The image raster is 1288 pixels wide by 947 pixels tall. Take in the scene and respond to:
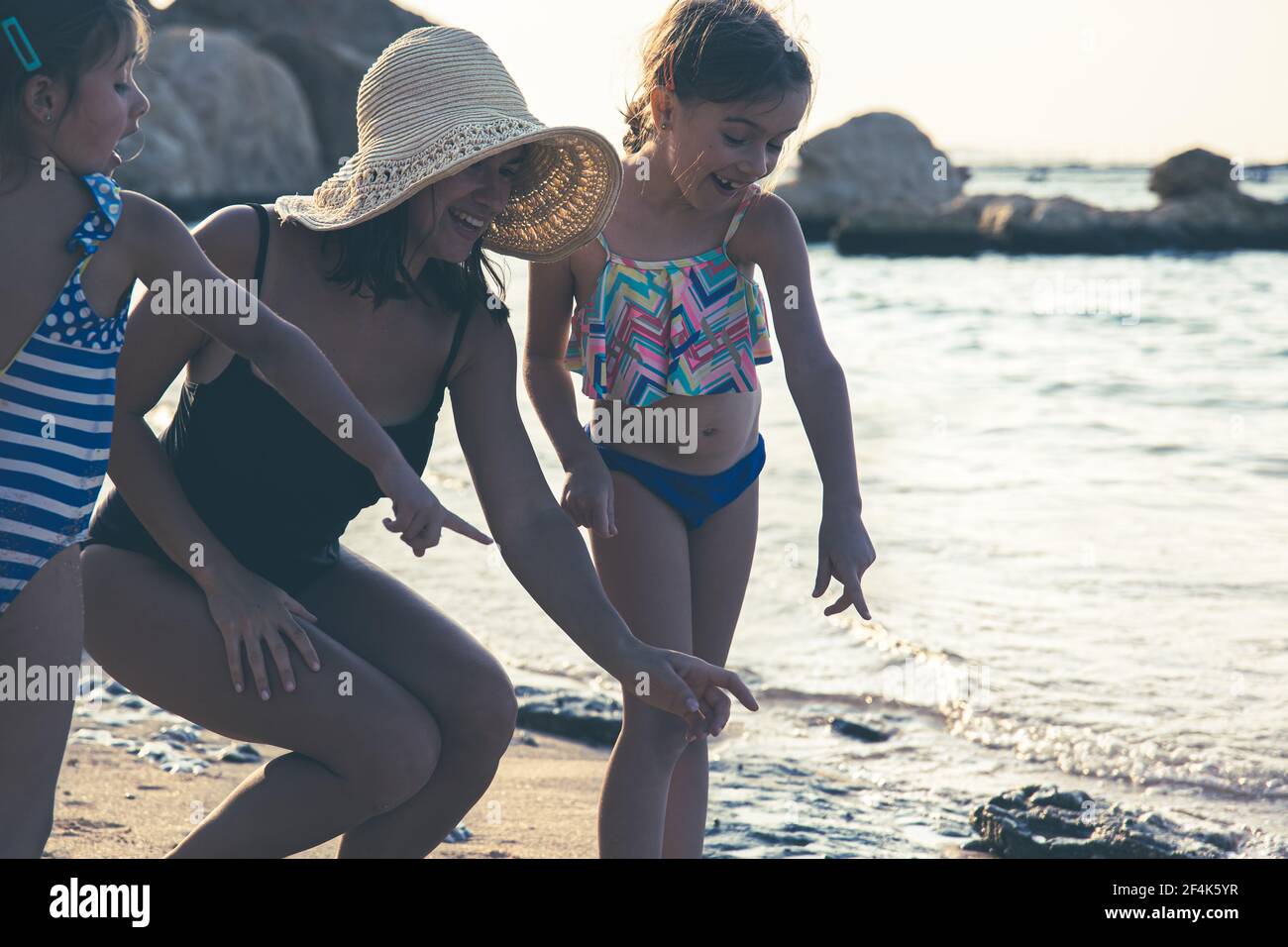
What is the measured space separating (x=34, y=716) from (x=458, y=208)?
3.62ft

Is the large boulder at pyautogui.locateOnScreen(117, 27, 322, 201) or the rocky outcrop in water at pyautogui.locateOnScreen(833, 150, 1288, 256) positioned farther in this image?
the large boulder at pyautogui.locateOnScreen(117, 27, 322, 201)

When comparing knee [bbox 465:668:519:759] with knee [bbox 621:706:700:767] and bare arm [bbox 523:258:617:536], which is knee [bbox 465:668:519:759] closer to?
knee [bbox 621:706:700:767]

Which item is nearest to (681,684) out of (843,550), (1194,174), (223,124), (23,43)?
(843,550)

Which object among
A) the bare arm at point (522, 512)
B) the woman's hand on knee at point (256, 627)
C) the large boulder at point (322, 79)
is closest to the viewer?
the woman's hand on knee at point (256, 627)

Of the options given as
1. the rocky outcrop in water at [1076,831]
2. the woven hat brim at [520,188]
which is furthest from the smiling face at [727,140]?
the rocky outcrop in water at [1076,831]

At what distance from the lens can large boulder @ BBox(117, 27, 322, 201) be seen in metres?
36.7

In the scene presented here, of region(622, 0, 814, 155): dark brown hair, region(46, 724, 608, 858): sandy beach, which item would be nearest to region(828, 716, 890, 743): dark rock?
region(46, 724, 608, 858): sandy beach

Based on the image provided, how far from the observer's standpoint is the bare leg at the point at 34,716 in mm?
1967

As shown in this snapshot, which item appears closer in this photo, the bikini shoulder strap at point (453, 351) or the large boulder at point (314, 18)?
the bikini shoulder strap at point (453, 351)

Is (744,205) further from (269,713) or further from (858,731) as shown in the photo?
(858,731)

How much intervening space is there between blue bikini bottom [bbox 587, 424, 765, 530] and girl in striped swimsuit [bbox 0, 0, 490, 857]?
0.73 metres

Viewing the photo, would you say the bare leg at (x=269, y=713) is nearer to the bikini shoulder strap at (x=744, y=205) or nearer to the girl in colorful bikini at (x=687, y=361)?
the girl in colorful bikini at (x=687, y=361)

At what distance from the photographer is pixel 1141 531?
724cm

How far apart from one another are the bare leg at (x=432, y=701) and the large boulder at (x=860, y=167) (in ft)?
130
